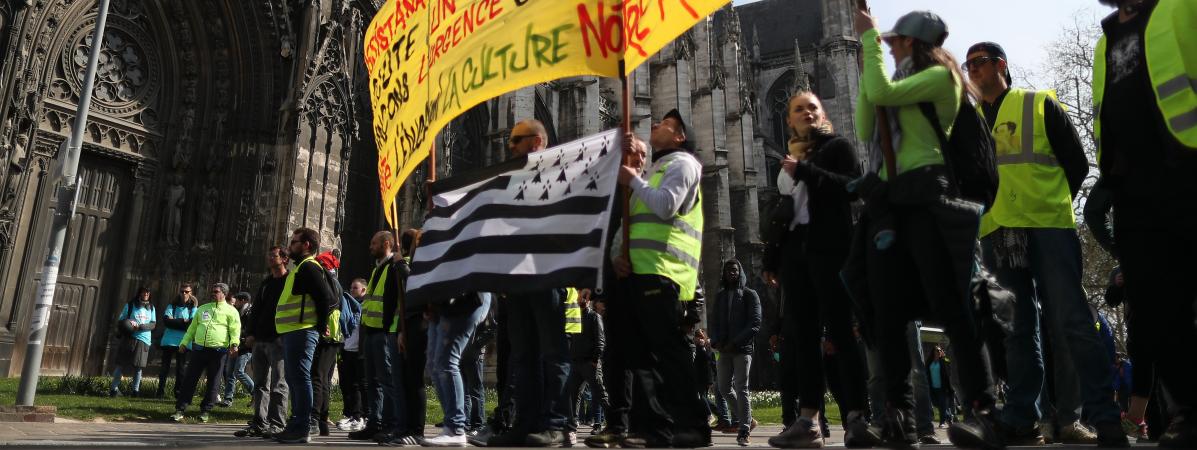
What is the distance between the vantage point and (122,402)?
912cm

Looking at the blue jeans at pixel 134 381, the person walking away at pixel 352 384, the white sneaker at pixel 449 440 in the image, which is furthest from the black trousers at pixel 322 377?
the blue jeans at pixel 134 381

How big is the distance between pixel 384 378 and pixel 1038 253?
4.49 metres

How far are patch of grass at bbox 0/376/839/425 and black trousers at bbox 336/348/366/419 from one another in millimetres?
1026

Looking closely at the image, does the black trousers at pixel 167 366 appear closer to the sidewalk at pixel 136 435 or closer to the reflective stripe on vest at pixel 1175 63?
the sidewalk at pixel 136 435

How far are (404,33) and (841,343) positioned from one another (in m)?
3.83

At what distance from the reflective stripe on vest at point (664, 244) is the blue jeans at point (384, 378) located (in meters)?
2.35

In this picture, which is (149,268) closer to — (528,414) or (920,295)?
(528,414)

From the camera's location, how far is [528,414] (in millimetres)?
4305

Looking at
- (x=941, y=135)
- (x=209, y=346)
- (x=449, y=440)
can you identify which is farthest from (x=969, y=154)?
(x=209, y=346)

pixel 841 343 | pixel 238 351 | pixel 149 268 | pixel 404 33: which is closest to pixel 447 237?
pixel 404 33

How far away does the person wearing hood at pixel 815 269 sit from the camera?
3742 millimetres

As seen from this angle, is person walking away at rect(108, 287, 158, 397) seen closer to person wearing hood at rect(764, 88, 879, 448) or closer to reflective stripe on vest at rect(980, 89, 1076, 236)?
person wearing hood at rect(764, 88, 879, 448)

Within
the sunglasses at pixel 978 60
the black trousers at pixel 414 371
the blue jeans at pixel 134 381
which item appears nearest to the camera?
the sunglasses at pixel 978 60

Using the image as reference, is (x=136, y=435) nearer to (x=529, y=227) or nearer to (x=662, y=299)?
(x=529, y=227)
